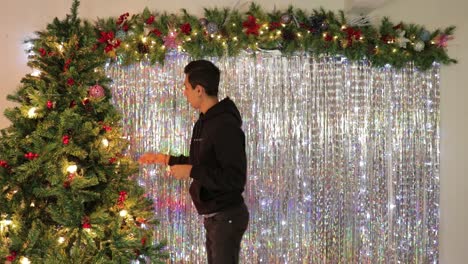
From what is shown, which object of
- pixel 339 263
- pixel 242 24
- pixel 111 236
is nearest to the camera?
pixel 111 236

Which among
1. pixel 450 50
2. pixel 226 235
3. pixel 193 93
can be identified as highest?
pixel 450 50

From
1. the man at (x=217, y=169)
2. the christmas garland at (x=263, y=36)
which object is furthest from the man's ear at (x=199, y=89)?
the christmas garland at (x=263, y=36)

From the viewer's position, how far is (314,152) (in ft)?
10.1

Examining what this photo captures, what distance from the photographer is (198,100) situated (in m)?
2.08

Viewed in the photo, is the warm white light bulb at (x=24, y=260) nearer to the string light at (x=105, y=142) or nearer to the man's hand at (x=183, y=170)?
the string light at (x=105, y=142)

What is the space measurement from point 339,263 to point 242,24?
69.0 inches

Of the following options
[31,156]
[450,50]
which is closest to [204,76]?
[31,156]

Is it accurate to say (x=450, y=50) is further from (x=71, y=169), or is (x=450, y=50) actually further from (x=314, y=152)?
(x=71, y=169)

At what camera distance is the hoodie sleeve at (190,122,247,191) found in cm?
189

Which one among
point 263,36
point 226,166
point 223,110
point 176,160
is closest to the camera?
point 226,166

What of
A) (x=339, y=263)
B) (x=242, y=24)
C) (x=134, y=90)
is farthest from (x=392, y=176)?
(x=134, y=90)

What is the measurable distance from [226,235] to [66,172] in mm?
747

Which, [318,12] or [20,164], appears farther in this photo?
[318,12]

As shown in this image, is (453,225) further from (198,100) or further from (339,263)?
(198,100)
